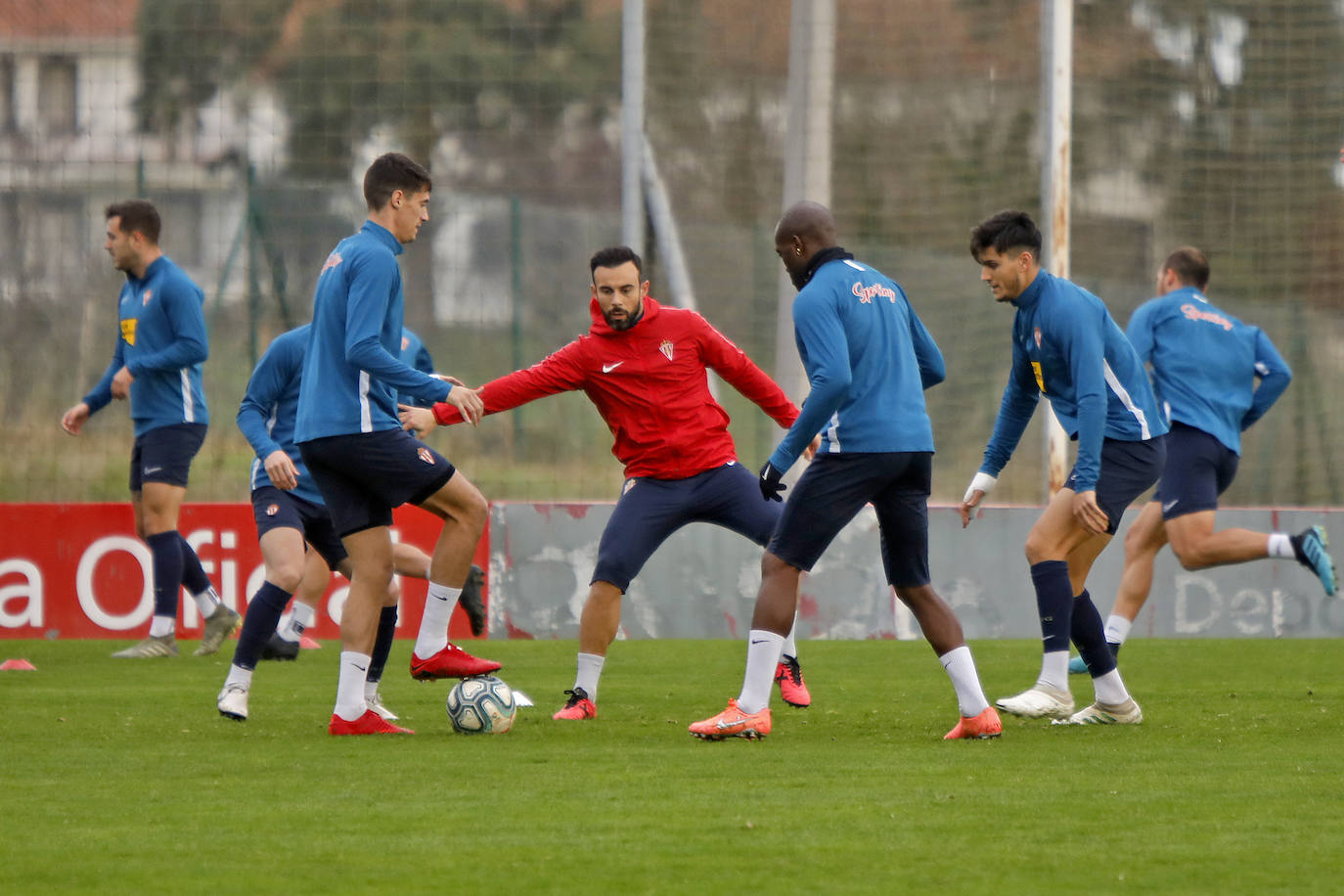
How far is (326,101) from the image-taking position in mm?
15578

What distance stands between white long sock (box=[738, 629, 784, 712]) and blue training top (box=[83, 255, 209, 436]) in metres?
5.23

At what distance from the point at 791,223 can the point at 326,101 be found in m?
10.0

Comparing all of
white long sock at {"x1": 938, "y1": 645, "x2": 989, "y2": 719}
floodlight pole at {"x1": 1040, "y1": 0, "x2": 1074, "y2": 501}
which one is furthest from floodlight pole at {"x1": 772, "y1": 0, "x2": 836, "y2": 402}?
white long sock at {"x1": 938, "y1": 645, "x2": 989, "y2": 719}

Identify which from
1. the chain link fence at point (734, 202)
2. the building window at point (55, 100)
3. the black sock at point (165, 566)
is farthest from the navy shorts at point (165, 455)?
the building window at point (55, 100)

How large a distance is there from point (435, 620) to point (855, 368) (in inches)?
78.7

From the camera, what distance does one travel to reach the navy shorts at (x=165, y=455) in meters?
10.6

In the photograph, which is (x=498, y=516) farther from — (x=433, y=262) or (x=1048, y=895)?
(x=1048, y=895)

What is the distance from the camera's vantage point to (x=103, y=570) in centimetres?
1220

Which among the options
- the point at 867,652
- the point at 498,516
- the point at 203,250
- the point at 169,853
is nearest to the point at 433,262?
the point at 203,250

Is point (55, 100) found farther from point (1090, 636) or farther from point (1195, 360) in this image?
point (1090, 636)

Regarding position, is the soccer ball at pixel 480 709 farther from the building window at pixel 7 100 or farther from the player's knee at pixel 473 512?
the building window at pixel 7 100

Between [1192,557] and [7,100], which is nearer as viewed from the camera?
[1192,557]

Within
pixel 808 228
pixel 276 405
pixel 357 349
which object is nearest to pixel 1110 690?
pixel 808 228

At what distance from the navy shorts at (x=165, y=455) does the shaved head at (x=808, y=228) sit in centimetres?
548
